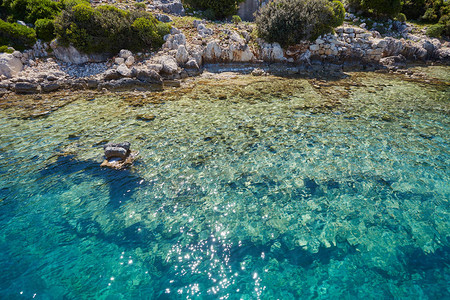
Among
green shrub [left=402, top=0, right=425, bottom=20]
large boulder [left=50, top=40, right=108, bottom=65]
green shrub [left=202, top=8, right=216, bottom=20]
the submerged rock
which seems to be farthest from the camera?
green shrub [left=402, top=0, right=425, bottom=20]

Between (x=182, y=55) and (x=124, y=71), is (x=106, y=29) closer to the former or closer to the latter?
A: (x=124, y=71)

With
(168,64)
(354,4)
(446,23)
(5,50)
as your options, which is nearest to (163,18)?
(168,64)

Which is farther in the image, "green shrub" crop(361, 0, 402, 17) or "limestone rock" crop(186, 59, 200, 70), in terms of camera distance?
"green shrub" crop(361, 0, 402, 17)

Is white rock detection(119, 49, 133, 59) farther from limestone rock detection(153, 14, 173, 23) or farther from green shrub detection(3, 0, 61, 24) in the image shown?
green shrub detection(3, 0, 61, 24)

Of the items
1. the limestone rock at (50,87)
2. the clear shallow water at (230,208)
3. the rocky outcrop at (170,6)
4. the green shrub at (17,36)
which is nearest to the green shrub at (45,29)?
the green shrub at (17,36)

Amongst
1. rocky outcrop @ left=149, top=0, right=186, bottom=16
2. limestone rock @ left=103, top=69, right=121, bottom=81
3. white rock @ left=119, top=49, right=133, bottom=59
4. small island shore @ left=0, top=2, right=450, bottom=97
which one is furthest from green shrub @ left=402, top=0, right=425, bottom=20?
limestone rock @ left=103, top=69, right=121, bottom=81

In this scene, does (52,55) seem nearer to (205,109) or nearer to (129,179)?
(205,109)

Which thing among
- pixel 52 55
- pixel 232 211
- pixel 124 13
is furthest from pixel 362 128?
pixel 52 55
